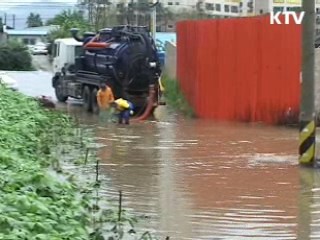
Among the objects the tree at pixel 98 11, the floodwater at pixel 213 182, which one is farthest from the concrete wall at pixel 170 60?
the tree at pixel 98 11

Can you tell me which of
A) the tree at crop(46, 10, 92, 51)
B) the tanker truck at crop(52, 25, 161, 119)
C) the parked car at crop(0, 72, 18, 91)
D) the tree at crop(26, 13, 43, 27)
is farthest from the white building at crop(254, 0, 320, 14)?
the tree at crop(26, 13, 43, 27)

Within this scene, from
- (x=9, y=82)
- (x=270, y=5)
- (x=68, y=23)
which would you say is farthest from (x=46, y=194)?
(x=68, y=23)

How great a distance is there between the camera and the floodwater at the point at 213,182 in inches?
385

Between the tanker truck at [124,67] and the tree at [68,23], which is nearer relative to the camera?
the tanker truck at [124,67]

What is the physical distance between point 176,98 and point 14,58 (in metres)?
31.1

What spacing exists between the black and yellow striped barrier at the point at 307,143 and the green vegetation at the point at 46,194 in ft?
12.2

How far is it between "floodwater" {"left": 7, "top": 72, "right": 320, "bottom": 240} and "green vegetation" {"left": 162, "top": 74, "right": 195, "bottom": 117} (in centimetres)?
597

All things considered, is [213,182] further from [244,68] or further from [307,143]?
[244,68]

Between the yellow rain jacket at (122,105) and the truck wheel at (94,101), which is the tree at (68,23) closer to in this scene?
the truck wheel at (94,101)

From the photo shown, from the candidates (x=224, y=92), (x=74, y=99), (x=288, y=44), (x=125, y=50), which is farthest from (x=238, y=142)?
(x=74, y=99)

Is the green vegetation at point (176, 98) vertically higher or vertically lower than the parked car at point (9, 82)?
lower

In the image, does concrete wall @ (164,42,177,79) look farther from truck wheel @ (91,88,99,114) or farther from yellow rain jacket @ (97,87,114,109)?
yellow rain jacket @ (97,87,114,109)

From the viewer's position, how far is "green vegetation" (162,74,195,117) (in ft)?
93.7

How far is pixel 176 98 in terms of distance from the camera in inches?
1195
